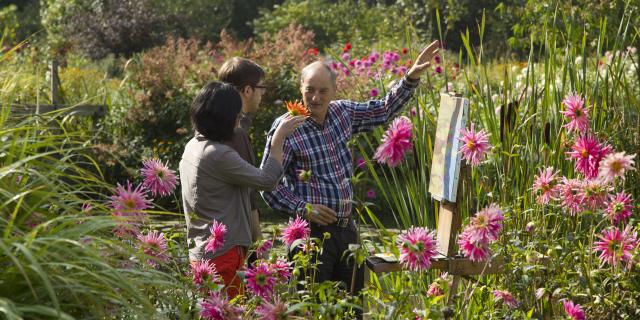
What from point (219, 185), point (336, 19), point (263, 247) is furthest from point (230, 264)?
point (336, 19)

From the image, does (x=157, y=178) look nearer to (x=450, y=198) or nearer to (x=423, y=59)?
(x=450, y=198)

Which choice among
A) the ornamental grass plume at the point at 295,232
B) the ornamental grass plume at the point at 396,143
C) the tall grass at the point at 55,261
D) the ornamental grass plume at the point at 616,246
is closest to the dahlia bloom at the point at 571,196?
the ornamental grass plume at the point at 616,246

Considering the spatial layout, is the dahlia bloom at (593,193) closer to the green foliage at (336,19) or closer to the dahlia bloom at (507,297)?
the dahlia bloom at (507,297)

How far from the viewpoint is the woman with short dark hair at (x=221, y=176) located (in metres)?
3.26

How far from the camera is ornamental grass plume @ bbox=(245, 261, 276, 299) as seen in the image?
8.19 ft

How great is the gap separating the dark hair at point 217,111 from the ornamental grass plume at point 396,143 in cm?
84

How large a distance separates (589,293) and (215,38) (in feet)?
74.6

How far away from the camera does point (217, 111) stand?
3.27 metres

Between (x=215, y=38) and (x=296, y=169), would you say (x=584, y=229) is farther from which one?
(x=215, y=38)

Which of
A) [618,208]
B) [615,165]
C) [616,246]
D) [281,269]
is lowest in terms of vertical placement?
[616,246]

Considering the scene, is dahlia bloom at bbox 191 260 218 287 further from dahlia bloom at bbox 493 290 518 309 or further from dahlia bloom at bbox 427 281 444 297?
dahlia bloom at bbox 493 290 518 309

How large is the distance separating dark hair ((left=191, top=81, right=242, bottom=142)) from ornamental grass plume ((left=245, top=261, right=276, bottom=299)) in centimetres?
88

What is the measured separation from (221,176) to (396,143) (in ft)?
2.94

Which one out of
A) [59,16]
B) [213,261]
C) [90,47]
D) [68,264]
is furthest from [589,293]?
[59,16]
